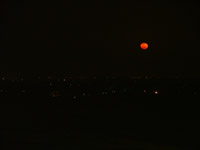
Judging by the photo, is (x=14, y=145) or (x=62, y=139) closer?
(x=14, y=145)

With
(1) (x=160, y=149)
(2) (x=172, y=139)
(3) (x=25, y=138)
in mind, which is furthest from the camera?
(2) (x=172, y=139)

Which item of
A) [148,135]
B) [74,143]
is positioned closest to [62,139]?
[74,143]

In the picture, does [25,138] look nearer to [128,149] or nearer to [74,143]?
[74,143]

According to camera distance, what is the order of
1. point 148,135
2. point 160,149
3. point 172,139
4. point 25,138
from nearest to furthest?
point 160,149
point 25,138
point 172,139
point 148,135

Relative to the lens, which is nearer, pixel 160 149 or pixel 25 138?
pixel 160 149

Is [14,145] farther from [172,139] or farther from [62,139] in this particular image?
[172,139]

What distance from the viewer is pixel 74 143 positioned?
11227 mm

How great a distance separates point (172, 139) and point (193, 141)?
1.49m

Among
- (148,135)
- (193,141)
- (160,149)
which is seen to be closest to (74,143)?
(160,149)

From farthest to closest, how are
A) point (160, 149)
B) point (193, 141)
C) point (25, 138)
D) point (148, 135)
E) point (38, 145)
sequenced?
point (148, 135)
point (193, 141)
point (25, 138)
point (38, 145)
point (160, 149)

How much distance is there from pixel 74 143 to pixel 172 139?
24.1ft

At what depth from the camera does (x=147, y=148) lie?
10227 mm

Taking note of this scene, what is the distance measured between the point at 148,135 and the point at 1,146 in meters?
11.0

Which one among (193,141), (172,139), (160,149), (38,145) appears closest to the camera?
(160,149)
